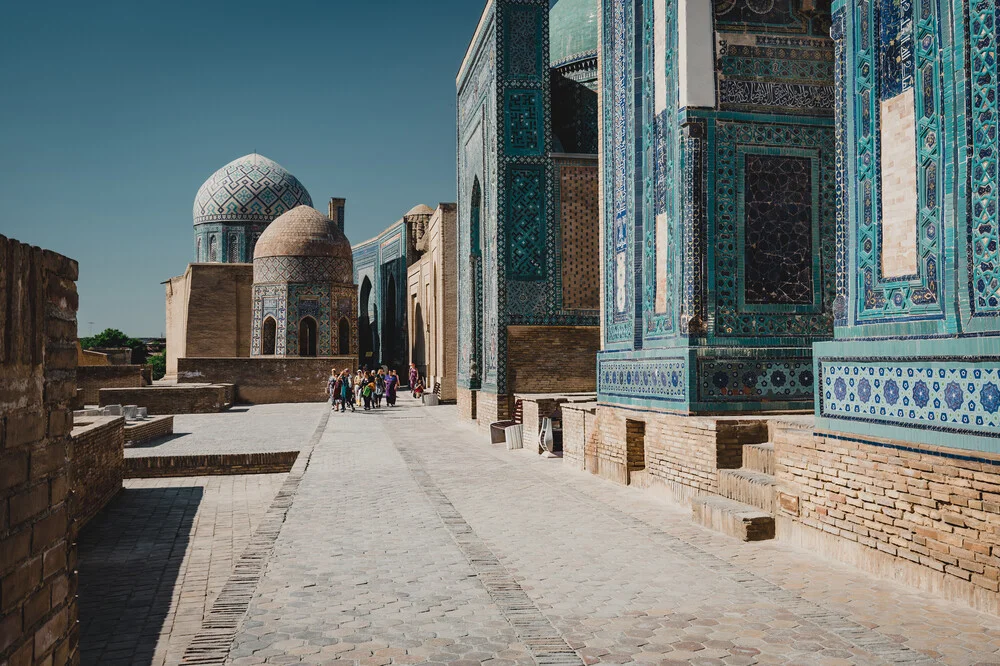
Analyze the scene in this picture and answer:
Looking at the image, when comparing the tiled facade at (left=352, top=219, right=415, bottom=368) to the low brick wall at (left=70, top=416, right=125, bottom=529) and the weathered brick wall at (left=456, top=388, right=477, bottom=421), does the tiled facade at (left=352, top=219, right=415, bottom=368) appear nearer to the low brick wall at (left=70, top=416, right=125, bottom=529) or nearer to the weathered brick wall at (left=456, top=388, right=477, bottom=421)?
the weathered brick wall at (left=456, top=388, right=477, bottom=421)

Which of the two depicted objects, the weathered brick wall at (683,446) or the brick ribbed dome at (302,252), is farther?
the brick ribbed dome at (302,252)

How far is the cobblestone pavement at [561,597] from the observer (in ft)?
10.7

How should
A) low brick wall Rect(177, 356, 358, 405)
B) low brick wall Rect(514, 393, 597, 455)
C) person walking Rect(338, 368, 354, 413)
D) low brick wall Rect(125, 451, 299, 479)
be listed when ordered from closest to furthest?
low brick wall Rect(125, 451, 299, 479) → low brick wall Rect(514, 393, 597, 455) → person walking Rect(338, 368, 354, 413) → low brick wall Rect(177, 356, 358, 405)

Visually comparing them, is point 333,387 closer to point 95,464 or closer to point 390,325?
point 95,464

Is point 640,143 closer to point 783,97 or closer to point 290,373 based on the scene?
point 783,97

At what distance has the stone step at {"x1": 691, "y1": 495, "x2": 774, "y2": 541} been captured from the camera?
17.3 feet

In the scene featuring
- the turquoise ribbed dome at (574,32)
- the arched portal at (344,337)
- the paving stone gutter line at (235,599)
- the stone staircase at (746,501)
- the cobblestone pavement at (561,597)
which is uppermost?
the turquoise ribbed dome at (574,32)

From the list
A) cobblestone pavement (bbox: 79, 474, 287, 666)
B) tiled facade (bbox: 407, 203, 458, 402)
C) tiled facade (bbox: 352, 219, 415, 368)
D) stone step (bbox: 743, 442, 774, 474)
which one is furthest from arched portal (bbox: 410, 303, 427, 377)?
stone step (bbox: 743, 442, 774, 474)

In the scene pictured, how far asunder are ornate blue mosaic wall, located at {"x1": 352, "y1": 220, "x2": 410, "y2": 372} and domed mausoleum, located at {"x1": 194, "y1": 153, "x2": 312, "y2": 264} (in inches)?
156

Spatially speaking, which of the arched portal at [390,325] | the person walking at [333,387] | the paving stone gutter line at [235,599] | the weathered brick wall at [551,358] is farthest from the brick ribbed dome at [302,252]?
the paving stone gutter line at [235,599]

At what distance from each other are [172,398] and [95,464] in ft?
38.2

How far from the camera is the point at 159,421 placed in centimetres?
1355

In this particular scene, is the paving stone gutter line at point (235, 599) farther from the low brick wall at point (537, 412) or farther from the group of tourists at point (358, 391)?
the group of tourists at point (358, 391)

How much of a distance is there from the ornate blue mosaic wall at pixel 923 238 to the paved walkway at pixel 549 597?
0.85 m
